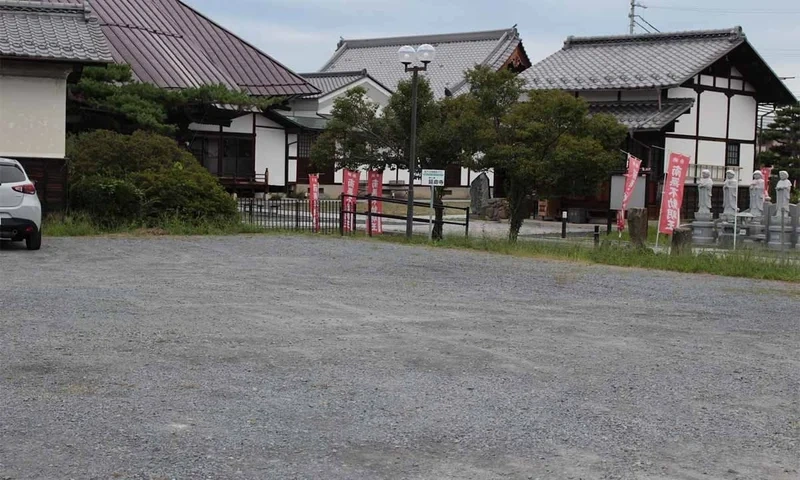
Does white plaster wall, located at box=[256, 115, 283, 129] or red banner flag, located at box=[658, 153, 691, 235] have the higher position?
white plaster wall, located at box=[256, 115, 283, 129]

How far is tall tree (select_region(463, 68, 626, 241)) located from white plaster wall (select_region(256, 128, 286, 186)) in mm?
14789

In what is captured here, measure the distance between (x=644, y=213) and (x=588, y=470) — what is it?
45.0 ft

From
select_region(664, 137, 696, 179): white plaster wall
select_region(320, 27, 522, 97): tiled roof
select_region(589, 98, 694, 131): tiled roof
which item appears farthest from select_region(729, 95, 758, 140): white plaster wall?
select_region(320, 27, 522, 97): tiled roof

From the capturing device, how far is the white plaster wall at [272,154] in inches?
1344

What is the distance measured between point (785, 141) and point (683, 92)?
979 cm

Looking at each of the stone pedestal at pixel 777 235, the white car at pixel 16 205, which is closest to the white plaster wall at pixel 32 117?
the white car at pixel 16 205

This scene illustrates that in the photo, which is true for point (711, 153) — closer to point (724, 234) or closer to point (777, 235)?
point (724, 234)

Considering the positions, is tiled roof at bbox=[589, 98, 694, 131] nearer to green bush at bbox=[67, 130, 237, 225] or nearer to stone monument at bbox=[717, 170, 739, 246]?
stone monument at bbox=[717, 170, 739, 246]

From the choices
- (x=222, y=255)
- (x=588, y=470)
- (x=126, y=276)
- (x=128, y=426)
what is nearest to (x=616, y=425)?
(x=588, y=470)

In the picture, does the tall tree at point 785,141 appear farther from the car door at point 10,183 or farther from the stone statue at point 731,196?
the car door at point 10,183

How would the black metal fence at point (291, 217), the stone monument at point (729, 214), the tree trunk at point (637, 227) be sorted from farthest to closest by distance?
the stone monument at point (729, 214) → the black metal fence at point (291, 217) → the tree trunk at point (637, 227)

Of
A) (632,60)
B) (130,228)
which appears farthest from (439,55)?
(130,228)

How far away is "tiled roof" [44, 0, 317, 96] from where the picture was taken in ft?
99.6

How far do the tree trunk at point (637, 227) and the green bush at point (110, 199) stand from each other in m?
9.46
